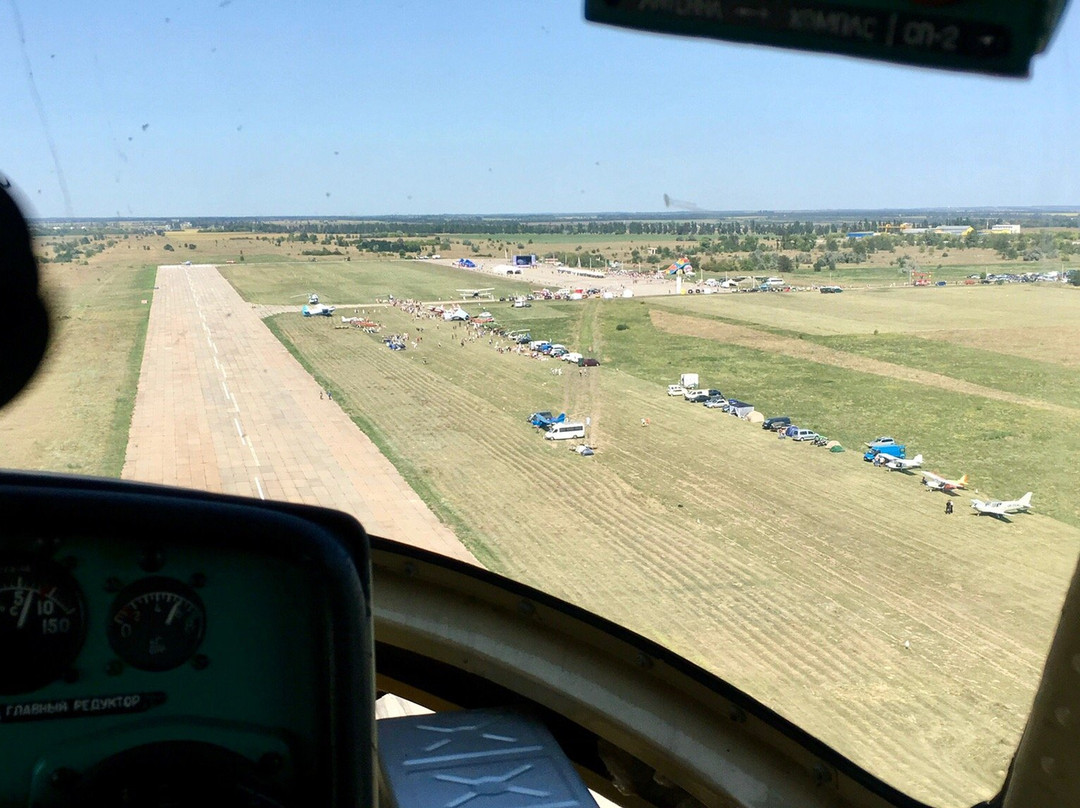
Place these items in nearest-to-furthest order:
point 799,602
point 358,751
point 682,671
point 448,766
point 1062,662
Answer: point 358,751, point 1062,662, point 448,766, point 682,671, point 799,602

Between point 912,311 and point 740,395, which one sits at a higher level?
point 912,311

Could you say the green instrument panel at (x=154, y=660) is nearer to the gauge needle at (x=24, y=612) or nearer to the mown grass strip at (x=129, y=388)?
the gauge needle at (x=24, y=612)

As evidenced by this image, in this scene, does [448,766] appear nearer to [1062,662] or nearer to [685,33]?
[1062,662]

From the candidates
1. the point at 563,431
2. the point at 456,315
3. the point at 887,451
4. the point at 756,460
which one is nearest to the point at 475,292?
the point at 456,315

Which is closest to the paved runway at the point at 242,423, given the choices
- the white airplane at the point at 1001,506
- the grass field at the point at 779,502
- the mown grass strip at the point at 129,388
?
the mown grass strip at the point at 129,388

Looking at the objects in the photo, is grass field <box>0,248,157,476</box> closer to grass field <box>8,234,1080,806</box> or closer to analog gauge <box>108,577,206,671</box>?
grass field <box>8,234,1080,806</box>

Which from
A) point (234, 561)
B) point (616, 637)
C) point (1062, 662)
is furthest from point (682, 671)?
point (234, 561)

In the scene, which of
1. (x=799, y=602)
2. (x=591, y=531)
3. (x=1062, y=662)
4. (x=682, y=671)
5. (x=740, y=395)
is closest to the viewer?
(x=1062, y=662)
